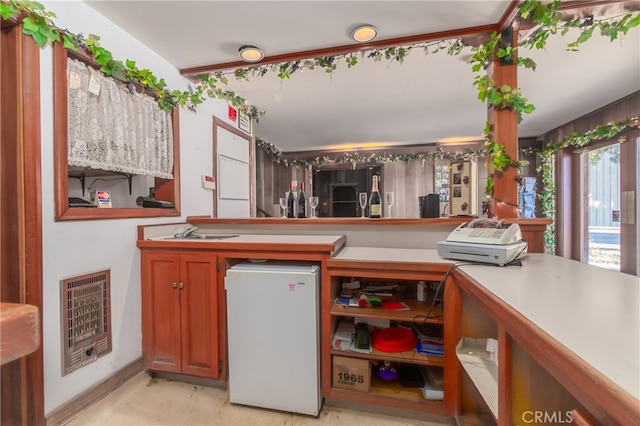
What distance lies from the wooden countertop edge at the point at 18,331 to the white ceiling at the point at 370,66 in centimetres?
181

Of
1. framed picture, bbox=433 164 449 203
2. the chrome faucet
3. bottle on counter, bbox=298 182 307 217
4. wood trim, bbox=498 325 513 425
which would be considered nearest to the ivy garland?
framed picture, bbox=433 164 449 203

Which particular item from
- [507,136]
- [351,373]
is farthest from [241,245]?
[507,136]

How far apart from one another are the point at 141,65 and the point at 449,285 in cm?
247

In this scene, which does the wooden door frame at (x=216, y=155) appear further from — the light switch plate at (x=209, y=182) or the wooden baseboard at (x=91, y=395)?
the wooden baseboard at (x=91, y=395)

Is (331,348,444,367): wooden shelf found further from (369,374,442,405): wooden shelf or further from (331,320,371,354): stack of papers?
(369,374,442,405): wooden shelf

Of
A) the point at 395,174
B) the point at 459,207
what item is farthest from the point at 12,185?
the point at 395,174

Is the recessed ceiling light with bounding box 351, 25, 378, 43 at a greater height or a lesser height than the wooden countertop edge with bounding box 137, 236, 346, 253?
greater

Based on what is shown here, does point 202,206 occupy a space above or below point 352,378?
above

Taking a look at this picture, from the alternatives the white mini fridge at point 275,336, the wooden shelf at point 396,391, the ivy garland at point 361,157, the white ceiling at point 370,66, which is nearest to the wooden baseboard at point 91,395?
the white mini fridge at point 275,336

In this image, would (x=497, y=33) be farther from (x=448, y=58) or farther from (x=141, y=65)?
(x=141, y=65)

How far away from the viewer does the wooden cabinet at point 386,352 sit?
1354mm

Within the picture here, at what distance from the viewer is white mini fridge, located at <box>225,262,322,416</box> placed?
1.45 meters

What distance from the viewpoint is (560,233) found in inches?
160

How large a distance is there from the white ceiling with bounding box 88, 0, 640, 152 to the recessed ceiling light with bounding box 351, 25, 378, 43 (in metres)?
0.04
